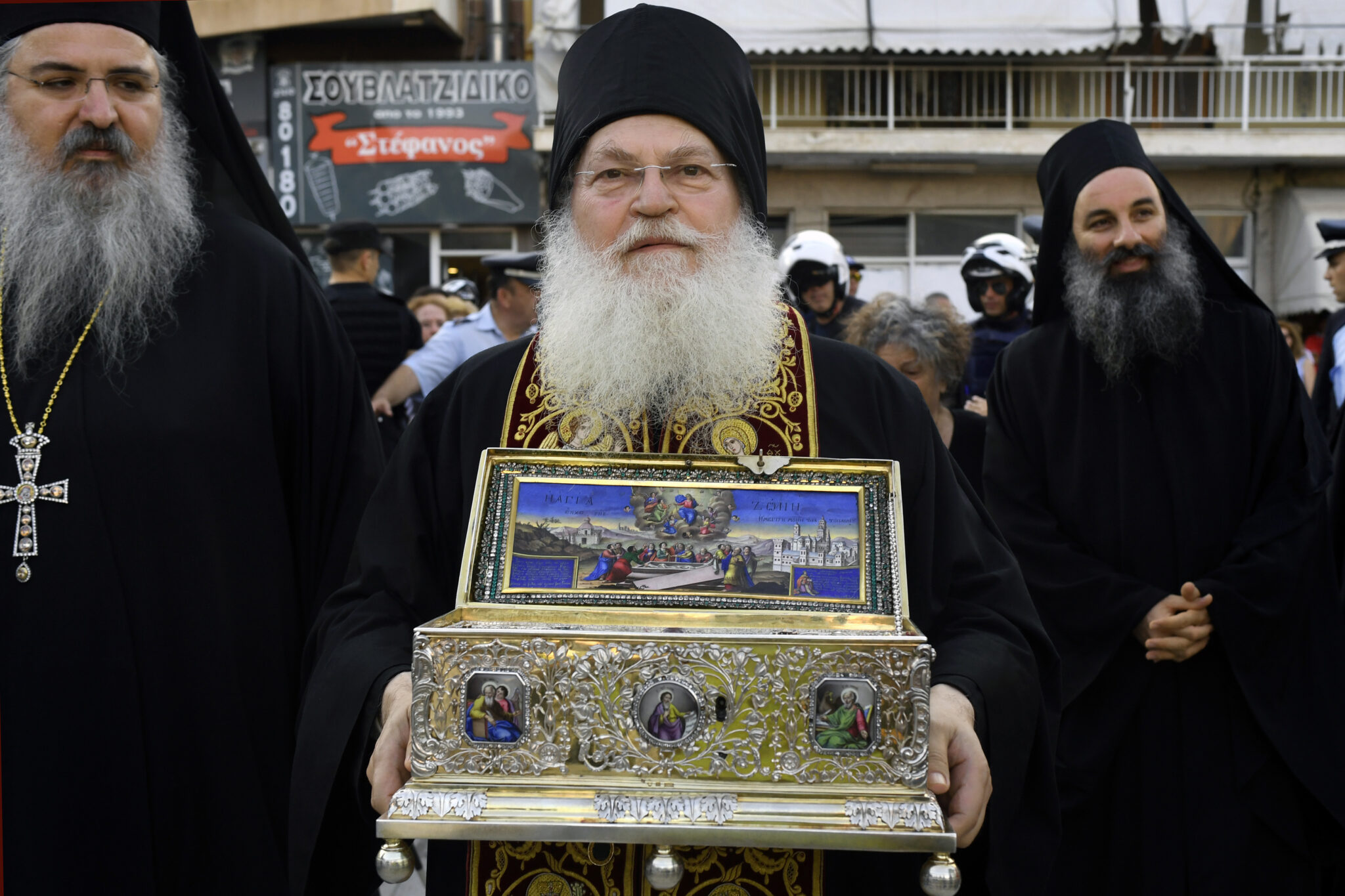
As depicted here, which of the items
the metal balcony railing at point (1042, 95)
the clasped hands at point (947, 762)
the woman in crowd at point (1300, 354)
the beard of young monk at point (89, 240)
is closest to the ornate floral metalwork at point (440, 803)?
the clasped hands at point (947, 762)

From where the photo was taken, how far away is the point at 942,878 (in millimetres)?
1664

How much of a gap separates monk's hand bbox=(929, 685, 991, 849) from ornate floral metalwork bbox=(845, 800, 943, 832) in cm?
15

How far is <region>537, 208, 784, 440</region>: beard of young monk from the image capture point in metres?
2.22

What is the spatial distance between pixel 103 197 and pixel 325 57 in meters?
16.9

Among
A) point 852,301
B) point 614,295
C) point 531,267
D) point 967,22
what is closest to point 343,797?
point 614,295

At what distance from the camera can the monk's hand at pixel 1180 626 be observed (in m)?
3.69

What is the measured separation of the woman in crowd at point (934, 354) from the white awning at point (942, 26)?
12947 millimetres

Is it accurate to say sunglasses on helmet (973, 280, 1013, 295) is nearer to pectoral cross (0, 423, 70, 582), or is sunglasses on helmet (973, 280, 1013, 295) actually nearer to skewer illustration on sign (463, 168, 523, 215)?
pectoral cross (0, 423, 70, 582)

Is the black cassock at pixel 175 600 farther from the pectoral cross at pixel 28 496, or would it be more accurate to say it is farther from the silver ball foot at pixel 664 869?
the silver ball foot at pixel 664 869

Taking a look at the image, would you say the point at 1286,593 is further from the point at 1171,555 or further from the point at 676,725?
the point at 676,725

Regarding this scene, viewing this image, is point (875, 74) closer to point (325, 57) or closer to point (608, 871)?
point (325, 57)

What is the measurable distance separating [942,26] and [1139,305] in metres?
14.3

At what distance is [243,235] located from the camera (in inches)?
118

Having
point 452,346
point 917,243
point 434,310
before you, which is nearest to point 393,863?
point 452,346
